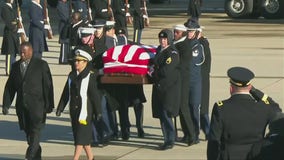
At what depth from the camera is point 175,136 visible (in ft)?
41.5

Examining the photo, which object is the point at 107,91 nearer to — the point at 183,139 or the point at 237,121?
the point at 183,139

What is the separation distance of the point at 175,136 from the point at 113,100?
3.24 ft

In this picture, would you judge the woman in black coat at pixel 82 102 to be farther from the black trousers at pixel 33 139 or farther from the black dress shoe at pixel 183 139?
the black dress shoe at pixel 183 139

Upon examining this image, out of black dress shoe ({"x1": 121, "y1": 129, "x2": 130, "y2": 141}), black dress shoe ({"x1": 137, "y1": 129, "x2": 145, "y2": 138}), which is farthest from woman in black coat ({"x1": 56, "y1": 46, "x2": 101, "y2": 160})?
black dress shoe ({"x1": 137, "y1": 129, "x2": 145, "y2": 138})

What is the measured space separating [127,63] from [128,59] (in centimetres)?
5

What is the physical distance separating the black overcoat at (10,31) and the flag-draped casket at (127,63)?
751 centimetres

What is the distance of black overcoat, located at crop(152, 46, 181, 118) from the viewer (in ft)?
38.9

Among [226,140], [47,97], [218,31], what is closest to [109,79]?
[47,97]

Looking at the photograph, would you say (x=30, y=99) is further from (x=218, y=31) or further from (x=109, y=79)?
(x=218, y=31)

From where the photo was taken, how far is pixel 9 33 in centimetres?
1966

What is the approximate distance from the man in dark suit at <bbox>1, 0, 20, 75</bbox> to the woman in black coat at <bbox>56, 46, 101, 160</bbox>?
8.63 meters

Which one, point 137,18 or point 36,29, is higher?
point 36,29

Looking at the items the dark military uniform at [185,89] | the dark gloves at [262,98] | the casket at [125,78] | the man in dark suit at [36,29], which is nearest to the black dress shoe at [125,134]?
the dark military uniform at [185,89]

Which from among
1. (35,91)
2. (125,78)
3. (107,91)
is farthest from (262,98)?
(107,91)
